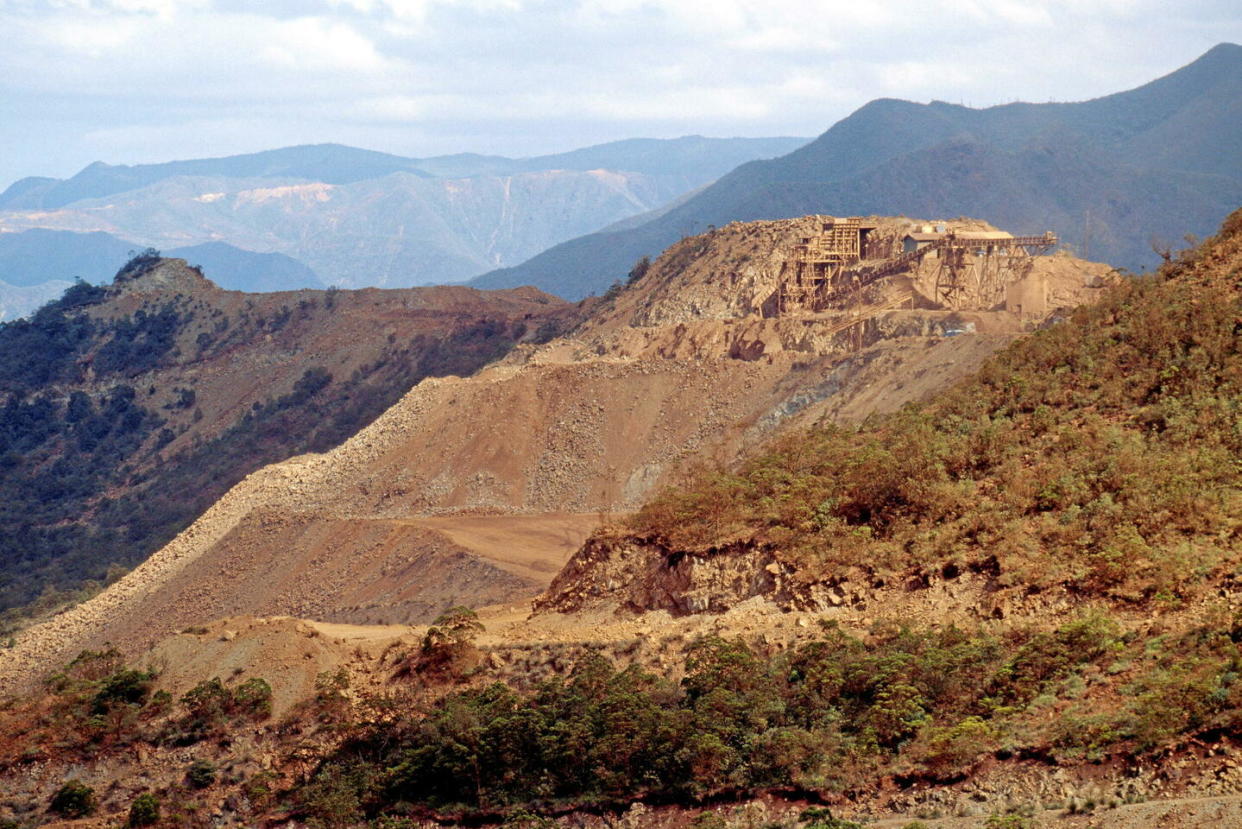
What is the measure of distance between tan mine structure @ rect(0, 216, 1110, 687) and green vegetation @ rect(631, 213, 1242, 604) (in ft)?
25.2

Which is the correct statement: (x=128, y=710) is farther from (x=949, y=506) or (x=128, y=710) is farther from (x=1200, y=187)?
(x=1200, y=187)

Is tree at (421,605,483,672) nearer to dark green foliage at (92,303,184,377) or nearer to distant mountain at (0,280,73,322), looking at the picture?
dark green foliage at (92,303,184,377)

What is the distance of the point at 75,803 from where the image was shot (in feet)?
57.1

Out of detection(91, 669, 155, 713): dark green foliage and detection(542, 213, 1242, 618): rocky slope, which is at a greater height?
detection(542, 213, 1242, 618): rocky slope

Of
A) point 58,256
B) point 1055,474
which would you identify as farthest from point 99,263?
point 1055,474

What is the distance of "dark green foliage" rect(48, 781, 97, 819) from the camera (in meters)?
17.4

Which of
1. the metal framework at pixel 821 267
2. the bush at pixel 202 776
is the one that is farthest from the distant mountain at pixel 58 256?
the bush at pixel 202 776

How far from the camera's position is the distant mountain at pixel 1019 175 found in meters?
93.4

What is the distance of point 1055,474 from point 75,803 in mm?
12697

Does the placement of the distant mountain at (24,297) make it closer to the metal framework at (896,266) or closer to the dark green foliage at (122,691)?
the metal framework at (896,266)

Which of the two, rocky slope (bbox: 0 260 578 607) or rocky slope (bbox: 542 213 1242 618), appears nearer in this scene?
rocky slope (bbox: 542 213 1242 618)

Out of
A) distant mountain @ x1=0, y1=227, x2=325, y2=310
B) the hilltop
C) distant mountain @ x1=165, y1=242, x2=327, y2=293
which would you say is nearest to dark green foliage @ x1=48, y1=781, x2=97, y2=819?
the hilltop

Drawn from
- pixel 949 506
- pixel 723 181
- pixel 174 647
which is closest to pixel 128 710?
pixel 174 647

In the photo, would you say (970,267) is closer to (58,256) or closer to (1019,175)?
(1019,175)
